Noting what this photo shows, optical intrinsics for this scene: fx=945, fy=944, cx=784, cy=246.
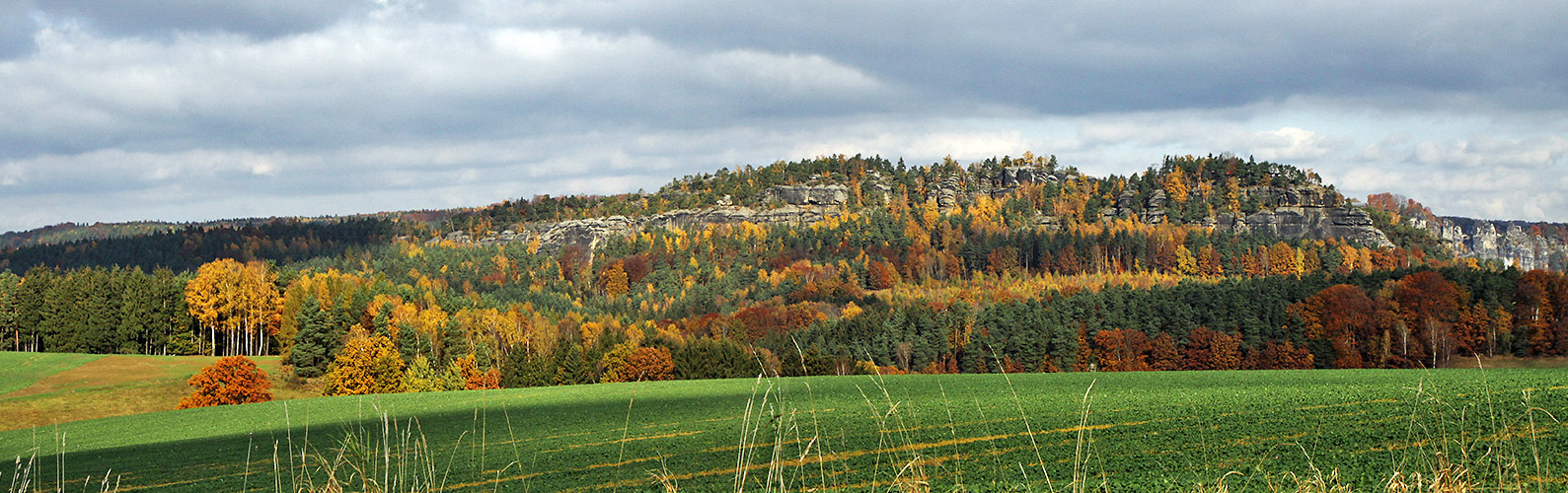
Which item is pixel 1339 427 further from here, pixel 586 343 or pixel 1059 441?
pixel 586 343

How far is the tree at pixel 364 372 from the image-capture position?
67.3 m

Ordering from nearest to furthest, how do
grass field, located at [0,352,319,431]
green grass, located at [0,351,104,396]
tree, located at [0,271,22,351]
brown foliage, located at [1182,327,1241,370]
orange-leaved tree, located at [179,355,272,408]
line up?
1. grass field, located at [0,352,319,431]
2. orange-leaved tree, located at [179,355,272,408]
3. green grass, located at [0,351,104,396]
4. tree, located at [0,271,22,351]
5. brown foliage, located at [1182,327,1241,370]

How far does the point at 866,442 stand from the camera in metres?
24.4

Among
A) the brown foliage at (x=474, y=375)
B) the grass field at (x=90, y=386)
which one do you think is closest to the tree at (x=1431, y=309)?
the brown foliage at (x=474, y=375)

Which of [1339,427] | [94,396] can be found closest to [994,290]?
[94,396]

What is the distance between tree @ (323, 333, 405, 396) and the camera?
67312mm

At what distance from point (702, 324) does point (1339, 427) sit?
11104 centimetres

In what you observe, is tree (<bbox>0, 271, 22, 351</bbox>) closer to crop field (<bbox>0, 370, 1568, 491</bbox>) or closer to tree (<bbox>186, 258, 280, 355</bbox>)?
tree (<bbox>186, 258, 280, 355</bbox>)

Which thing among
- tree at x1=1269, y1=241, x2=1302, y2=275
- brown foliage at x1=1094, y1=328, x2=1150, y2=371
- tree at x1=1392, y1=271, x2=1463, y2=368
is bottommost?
brown foliage at x1=1094, y1=328, x2=1150, y2=371

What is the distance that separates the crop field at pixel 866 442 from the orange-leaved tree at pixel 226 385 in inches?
272

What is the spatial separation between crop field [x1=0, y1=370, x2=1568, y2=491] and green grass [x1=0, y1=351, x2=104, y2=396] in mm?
23708

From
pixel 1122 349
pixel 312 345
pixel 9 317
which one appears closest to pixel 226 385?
pixel 312 345

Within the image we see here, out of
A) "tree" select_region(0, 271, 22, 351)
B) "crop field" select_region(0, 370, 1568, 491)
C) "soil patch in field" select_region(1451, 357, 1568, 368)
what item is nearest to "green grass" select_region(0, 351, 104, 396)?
"tree" select_region(0, 271, 22, 351)

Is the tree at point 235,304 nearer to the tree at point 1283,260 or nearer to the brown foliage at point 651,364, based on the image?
the brown foliage at point 651,364
